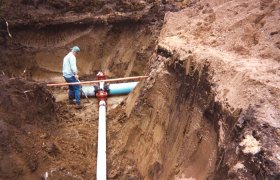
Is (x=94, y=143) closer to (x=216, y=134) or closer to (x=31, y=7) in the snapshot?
(x=216, y=134)

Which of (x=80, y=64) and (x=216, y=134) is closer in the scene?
(x=216, y=134)

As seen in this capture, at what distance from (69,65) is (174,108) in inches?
155

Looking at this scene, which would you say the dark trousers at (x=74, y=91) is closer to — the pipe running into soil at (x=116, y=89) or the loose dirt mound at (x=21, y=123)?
the pipe running into soil at (x=116, y=89)

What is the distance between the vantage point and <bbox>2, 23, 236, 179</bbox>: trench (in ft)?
13.6

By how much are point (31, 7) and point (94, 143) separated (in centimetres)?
553

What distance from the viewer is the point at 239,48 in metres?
4.49

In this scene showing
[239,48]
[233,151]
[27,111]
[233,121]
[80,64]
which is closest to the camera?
[233,151]

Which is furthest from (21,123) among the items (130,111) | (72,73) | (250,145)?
(250,145)

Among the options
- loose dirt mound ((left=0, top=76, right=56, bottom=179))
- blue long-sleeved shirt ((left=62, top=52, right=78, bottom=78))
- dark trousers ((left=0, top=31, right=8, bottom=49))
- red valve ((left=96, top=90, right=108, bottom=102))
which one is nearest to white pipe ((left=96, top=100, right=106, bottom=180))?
red valve ((left=96, top=90, right=108, bottom=102))

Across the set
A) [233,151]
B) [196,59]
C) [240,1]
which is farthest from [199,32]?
[233,151]

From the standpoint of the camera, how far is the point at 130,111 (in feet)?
21.5

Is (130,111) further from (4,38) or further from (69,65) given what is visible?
(4,38)

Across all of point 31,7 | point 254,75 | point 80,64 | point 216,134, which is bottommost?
point 216,134

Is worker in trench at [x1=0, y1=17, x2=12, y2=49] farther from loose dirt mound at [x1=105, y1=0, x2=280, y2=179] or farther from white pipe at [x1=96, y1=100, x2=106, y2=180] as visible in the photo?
loose dirt mound at [x1=105, y1=0, x2=280, y2=179]
